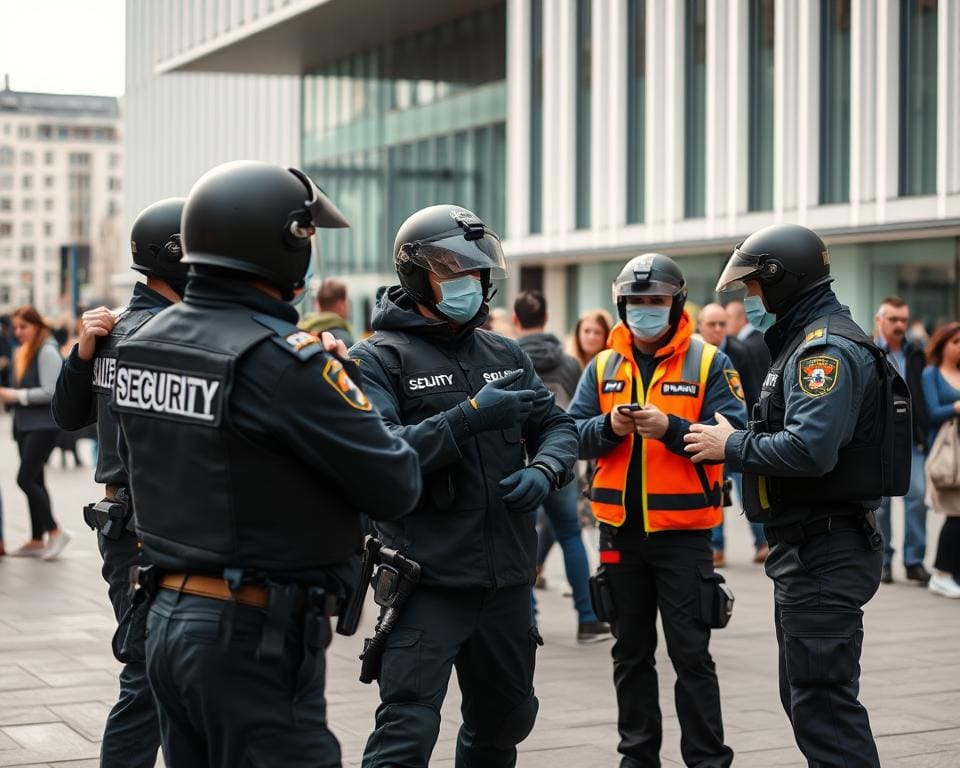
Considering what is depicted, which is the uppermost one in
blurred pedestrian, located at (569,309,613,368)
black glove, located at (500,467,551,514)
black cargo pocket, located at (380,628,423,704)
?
blurred pedestrian, located at (569,309,613,368)

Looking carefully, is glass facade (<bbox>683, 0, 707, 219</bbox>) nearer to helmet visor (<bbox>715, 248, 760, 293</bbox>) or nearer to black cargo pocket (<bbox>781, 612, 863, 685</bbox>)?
helmet visor (<bbox>715, 248, 760, 293</bbox>)

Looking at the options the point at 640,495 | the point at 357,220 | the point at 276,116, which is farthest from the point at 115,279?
the point at 640,495

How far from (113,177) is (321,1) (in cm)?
14203

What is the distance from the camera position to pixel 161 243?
5.11 meters

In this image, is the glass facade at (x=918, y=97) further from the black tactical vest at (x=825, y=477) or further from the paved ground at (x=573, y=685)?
the black tactical vest at (x=825, y=477)

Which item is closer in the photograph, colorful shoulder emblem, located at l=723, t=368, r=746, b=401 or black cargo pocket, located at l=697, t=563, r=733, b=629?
black cargo pocket, located at l=697, t=563, r=733, b=629

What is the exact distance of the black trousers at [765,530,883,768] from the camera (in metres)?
4.61

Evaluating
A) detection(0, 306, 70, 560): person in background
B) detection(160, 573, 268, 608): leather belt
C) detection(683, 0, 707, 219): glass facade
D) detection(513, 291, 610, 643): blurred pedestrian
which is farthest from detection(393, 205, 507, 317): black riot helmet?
detection(683, 0, 707, 219): glass facade

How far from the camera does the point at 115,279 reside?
61.7 m

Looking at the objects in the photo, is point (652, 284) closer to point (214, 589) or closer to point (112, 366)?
point (112, 366)

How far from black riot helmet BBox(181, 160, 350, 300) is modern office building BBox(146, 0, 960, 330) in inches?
755

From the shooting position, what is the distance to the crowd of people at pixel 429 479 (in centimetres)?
322

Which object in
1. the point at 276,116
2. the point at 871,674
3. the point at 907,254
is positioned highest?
the point at 276,116

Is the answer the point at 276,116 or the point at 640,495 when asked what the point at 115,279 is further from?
the point at 640,495
